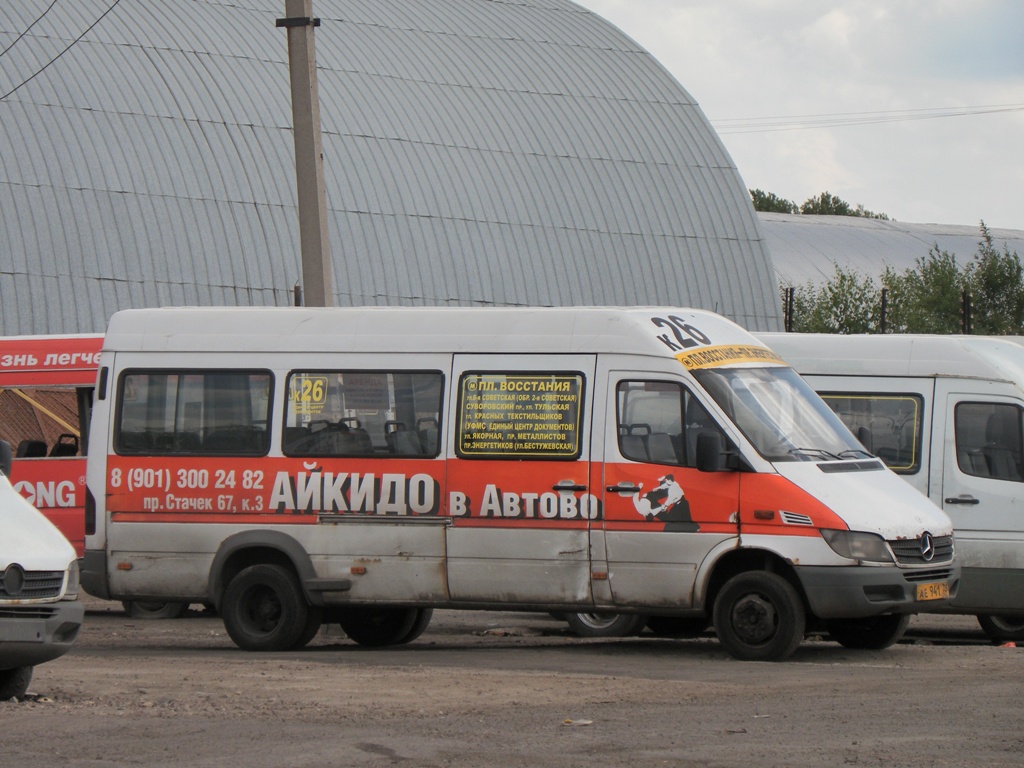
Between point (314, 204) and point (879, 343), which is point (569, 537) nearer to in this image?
point (879, 343)

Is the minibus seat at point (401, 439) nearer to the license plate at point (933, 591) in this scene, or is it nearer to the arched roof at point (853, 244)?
the license plate at point (933, 591)

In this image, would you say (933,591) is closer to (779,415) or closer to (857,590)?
(857,590)

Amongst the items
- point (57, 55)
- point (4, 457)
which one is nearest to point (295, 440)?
point (4, 457)

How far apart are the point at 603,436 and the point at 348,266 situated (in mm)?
17050

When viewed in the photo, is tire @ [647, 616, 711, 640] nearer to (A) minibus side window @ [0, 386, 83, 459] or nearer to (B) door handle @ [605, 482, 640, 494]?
(B) door handle @ [605, 482, 640, 494]

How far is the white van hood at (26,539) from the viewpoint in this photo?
9.05m

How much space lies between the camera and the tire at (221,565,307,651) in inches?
484

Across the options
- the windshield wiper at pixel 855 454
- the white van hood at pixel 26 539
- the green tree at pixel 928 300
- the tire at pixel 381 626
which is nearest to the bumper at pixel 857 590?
the windshield wiper at pixel 855 454

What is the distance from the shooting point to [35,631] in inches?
354

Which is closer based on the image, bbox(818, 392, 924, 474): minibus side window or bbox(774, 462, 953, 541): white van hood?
bbox(774, 462, 953, 541): white van hood

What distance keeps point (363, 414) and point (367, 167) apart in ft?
59.1

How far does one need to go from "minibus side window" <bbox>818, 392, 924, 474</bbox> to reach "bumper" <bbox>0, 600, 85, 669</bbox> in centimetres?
683

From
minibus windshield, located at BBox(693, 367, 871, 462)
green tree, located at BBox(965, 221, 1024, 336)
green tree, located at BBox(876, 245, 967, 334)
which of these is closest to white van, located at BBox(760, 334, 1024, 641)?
minibus windshield, located at BBox(693, 367, 871, 462)

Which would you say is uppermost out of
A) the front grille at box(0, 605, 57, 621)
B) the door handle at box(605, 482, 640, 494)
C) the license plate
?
the door handle at box(605, 482, 640, 494)
